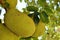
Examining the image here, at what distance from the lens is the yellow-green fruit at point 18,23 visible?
1.78 ft

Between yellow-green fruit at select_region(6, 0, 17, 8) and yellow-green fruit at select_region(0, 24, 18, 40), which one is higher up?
yellow-green fruit at select_region(6, 0, 17, 8)

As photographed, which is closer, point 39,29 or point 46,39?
point 39,29

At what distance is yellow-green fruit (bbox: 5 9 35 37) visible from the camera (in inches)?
21.3

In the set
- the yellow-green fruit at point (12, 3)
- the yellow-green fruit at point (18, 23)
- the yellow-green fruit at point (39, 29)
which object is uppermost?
the yellow-green fruit at point (12, 3)

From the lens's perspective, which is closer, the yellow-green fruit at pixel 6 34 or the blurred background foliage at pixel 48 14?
the yellow-green fruit at pixel 6 34

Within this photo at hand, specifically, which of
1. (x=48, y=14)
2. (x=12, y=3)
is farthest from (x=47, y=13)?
(x=12, y=3)

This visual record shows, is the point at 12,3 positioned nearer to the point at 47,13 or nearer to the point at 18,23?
the point at 18,23

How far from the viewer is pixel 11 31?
1.83 ft

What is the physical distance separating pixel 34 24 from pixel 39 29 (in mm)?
35

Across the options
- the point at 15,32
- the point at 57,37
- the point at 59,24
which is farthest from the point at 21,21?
the point at 57,37

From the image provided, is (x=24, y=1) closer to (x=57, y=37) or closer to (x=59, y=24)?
(x=59, y=24)

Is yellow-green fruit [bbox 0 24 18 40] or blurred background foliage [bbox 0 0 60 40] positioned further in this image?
blurred background foliage [bbox 0 0 60 40]

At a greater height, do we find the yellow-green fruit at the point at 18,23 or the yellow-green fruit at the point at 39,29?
the yellow-green fruit at the point at 18,23

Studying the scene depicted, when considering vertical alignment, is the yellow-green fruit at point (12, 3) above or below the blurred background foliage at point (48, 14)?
above
